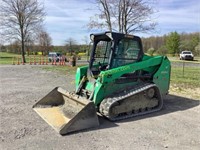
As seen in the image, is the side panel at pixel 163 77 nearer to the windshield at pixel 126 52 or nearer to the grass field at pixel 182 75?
the windshield at pixel 126 52

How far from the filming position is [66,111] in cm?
630

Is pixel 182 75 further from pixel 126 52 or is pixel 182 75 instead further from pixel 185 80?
pixel 126 52

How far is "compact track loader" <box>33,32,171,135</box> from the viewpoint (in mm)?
5863

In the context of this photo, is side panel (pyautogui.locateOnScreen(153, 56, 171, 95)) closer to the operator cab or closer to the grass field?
the operator cab

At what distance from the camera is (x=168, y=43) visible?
58938 millimetres

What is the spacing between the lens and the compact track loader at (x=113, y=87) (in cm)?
586

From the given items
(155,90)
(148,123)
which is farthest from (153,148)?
(155,90)

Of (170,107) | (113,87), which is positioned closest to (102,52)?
(113,87)

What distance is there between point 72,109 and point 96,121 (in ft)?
3.51

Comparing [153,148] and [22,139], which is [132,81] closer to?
[153,148]

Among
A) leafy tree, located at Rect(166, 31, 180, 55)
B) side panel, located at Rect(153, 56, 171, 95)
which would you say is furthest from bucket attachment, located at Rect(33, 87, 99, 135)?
leafy tree, located at Rect(166, 31, 180, 55)

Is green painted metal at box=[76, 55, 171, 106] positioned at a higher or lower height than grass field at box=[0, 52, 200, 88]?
higher

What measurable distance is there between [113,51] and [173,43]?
54722 mm

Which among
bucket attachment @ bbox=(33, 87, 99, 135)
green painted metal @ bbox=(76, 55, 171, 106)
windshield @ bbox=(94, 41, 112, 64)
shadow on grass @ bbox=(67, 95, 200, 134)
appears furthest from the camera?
windshield @ bbox=(94, 41, 112, 64)
